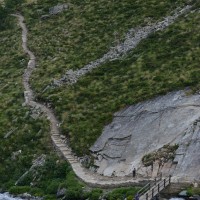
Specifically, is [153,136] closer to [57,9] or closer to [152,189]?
[152,189]

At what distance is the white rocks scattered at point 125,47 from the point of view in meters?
73.6

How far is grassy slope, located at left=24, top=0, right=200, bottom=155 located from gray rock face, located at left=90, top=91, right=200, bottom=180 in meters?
1.91

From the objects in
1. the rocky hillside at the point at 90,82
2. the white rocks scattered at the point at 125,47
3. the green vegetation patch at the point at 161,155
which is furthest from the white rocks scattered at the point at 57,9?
the green vegetation patch at the point at 161,155

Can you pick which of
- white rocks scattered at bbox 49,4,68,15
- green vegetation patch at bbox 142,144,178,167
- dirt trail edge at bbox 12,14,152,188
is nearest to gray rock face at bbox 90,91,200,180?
green vegetation patch at bbox 142,144,178,167

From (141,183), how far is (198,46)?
1008 inches

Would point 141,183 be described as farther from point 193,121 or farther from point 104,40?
point 104,40

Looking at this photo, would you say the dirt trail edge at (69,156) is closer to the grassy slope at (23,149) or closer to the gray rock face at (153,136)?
the grassy slope at (23,149)

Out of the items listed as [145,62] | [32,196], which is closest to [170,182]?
[32,196]

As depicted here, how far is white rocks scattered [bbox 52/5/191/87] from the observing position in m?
73.6

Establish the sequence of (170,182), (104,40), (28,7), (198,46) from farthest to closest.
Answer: (28,7), (104,40), (198,46), (170,182)

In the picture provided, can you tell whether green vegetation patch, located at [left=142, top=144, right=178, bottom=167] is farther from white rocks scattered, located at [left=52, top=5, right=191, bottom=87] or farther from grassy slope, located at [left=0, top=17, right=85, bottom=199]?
white rocks scattered, located at [left=52, top=5, right=191, bottom=87]

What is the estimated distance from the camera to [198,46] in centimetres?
6775

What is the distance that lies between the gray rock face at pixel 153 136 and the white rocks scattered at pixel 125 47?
15.4 m

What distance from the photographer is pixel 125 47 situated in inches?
3022
